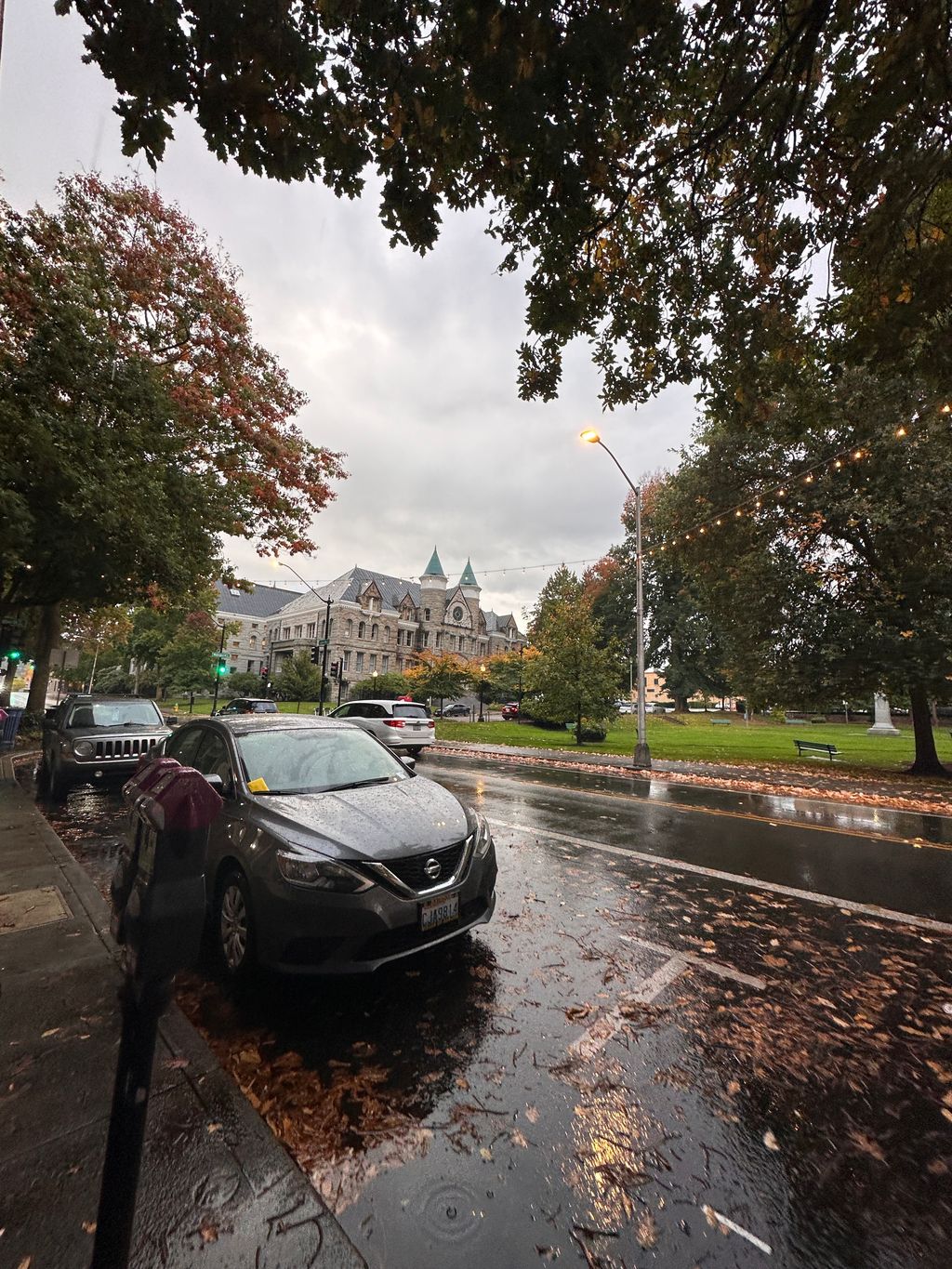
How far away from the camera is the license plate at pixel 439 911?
3.49 meters

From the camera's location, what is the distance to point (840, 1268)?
73.8 inches

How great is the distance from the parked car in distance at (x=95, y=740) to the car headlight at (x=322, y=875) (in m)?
7.51

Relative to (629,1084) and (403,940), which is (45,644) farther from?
(629,1084)

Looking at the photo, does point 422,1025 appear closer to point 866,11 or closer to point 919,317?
point 919,317

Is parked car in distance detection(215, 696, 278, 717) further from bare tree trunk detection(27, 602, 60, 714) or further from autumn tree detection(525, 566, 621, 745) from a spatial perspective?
autumn tree detection(525, 566, 621, 745)

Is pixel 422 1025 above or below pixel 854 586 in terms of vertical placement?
below

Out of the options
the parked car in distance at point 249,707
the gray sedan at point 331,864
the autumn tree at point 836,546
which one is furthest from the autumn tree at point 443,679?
the gray sedan at point 331,864

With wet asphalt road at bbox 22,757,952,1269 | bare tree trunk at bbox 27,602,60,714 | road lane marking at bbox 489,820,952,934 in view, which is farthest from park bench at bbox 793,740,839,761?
bare tree trunk at bbox 27,602,60,714

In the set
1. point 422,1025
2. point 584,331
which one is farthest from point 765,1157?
point 584,331

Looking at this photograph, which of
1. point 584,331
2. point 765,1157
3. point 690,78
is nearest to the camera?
point 765,1157

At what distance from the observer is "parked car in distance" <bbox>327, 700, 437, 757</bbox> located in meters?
17.9

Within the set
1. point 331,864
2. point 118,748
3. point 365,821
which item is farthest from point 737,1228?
point 118,748

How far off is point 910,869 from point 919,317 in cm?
612

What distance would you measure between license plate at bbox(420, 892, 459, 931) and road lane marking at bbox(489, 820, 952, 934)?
Result: 3.74 metres
